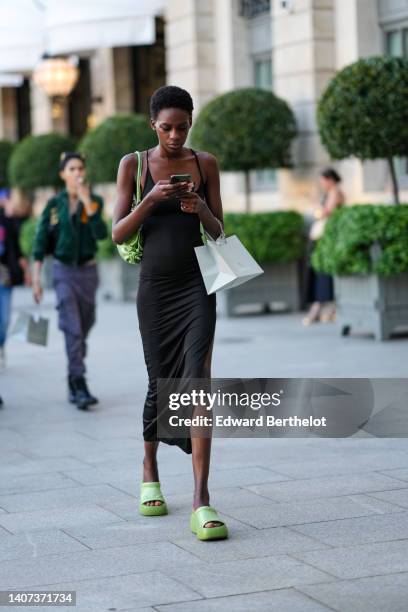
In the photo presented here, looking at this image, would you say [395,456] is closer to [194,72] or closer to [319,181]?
[319,181]

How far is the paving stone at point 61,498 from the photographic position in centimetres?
629

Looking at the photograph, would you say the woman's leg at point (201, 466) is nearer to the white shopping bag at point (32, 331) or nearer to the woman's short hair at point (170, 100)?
the woman's short hair at point (170, 100)

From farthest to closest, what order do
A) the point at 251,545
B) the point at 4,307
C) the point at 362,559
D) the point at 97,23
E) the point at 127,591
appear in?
the point at 97,23, the point at 4,307, the point at 251,545, the point at 362,559, the point at 127,591

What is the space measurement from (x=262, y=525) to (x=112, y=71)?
19.9 m

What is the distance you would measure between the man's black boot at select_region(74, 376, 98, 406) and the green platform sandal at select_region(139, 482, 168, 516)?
3412 millimetres

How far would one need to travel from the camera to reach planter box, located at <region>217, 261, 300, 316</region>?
15953 millimetres

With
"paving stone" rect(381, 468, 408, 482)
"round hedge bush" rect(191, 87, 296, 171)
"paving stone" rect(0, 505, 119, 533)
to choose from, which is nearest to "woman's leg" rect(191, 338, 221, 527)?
"paving stone" rect(0, 505, 119, 533)

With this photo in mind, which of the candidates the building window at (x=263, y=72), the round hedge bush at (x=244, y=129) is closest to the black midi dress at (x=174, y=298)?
the round hedge bush at (x=244, y=129)

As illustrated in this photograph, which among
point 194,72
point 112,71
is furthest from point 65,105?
point 194,72

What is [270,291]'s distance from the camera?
1608 centimetres

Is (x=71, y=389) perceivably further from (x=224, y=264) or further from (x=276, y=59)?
(x=276, y=59)

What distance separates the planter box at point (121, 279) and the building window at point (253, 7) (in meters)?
4.18

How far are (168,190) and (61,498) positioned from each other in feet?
6.19

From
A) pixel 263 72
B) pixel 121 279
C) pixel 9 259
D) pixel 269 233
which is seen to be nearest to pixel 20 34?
pixel 121 279
